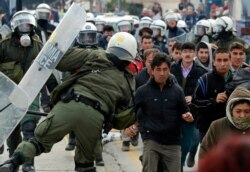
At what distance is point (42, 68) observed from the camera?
7.14 metres

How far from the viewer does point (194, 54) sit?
9.49 metres

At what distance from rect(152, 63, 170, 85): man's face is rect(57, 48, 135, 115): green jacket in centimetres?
39

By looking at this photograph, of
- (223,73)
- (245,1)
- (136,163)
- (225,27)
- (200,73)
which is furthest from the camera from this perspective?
(245,1)

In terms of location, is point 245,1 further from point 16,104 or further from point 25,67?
point 16,104

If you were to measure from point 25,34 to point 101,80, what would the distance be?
2.27 m

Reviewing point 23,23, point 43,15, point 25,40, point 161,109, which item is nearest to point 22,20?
point 23,23

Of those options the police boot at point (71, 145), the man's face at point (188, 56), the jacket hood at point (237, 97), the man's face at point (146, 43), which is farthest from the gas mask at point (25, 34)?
the man's face at point (146, 43)

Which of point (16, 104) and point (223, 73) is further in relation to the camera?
point (223, 73)

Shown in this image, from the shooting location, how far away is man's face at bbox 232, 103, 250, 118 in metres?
5.70

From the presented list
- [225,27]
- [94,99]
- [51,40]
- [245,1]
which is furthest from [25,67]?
[245,1]

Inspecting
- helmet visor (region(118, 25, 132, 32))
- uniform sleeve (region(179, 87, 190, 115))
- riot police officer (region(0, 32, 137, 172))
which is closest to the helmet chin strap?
riot police officer (region(0, 32, 137, 172))

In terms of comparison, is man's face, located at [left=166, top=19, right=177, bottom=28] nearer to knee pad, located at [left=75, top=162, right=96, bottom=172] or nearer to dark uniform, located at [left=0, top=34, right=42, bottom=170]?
dark uniform, located at [left=0, top=34, right=42, bottom=170]

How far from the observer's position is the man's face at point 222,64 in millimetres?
7895

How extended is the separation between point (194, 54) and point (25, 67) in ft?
6.54
